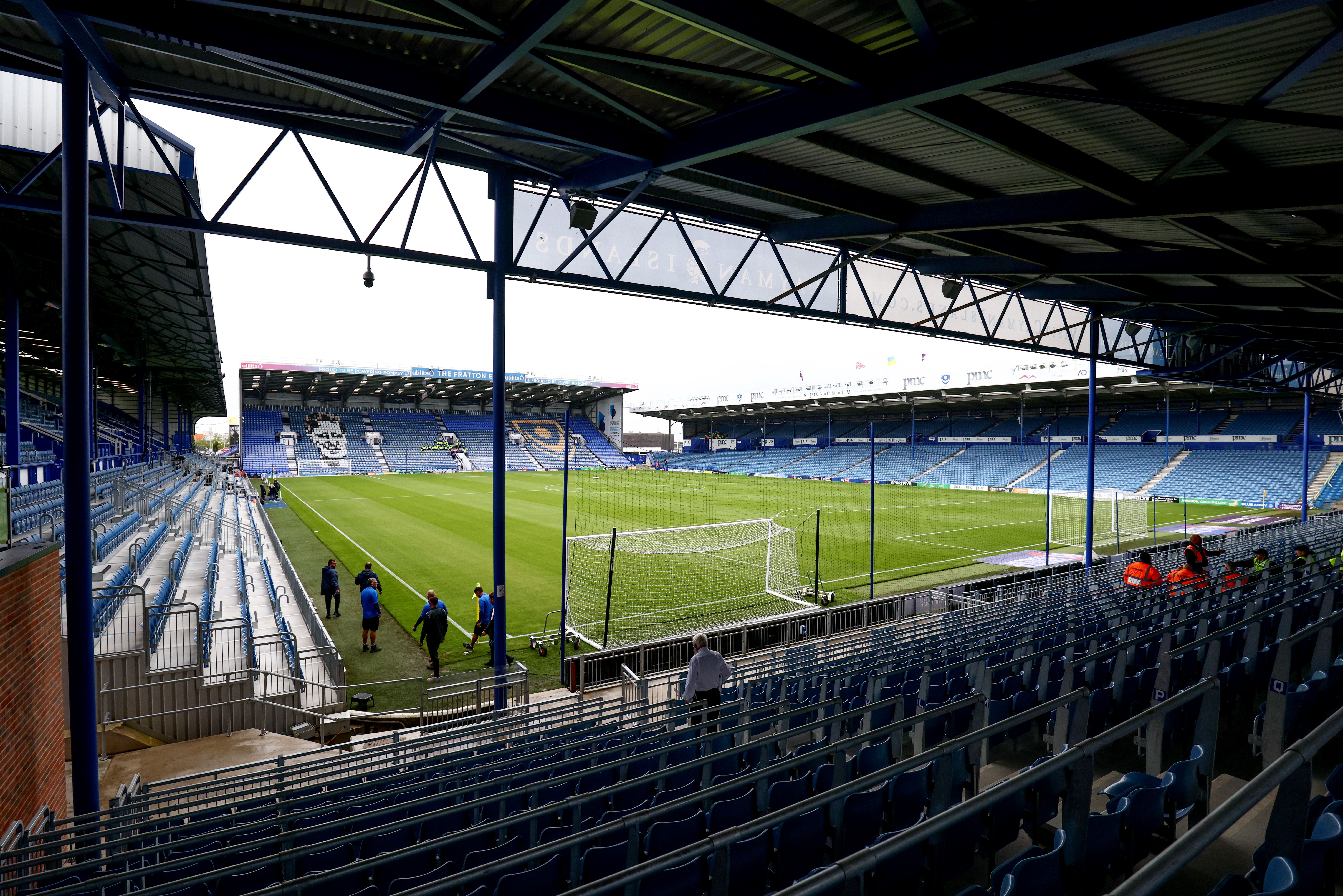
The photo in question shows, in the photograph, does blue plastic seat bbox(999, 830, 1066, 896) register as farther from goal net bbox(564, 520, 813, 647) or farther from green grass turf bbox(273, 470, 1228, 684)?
green grass turf bbox(273, 470, 1228, 684)

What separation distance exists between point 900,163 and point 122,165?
7.54 m

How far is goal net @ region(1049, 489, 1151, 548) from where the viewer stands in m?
25.5

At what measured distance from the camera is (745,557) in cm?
2264

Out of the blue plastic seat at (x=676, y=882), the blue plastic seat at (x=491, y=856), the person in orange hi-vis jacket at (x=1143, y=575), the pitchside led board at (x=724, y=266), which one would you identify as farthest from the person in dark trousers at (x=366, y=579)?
the person in orange hi-vis jacket at (x=1143, y=575)

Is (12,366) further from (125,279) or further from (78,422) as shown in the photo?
(78,422)

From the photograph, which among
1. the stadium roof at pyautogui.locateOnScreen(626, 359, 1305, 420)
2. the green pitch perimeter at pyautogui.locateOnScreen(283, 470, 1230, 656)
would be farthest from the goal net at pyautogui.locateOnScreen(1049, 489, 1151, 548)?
the stadium roof at pyautogui.locateOnScreen(626, 359, 1305, 420)

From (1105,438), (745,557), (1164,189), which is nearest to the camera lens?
(1164,189)

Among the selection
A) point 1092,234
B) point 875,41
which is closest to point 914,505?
point 1092,234

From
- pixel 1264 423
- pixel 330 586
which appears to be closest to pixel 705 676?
pixel 330 586

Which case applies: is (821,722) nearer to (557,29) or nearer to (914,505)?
(557,29)

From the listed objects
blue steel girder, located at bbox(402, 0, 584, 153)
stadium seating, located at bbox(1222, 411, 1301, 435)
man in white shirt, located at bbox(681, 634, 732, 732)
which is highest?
blue steel girder, located at bbox(402, 0, 584, 153)

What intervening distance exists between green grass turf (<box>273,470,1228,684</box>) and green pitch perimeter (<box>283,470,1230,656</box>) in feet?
0.31

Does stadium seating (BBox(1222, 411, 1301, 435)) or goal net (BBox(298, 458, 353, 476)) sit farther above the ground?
stadium seating (BBox(1222, 411, 1301, 435))

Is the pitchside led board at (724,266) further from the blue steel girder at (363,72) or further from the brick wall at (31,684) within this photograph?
the brick wall at (31,684)
